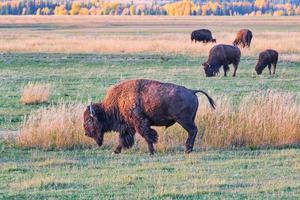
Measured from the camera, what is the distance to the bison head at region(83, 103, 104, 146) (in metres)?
15.2

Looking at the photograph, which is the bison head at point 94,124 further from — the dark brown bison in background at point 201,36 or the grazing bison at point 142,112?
the dark brown bison in background at point 201,36

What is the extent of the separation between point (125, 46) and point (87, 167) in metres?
38.0

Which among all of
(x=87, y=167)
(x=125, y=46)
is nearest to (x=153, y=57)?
(x=125, y=46)

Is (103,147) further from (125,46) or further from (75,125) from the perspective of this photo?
(125,46)

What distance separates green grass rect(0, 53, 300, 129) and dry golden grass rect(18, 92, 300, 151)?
108 inches

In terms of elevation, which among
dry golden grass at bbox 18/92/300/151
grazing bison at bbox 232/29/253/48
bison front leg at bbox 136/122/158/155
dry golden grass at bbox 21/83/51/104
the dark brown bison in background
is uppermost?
bison front leg at bbox 136/122/158/155

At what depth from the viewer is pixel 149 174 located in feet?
41.0

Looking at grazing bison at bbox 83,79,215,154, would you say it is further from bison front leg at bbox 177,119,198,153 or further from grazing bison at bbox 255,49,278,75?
grazing bison at bbox 255,49,278,75

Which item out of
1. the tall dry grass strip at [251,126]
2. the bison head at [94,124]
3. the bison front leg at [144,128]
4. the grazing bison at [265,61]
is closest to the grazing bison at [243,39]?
the grazing bison at [265,61]

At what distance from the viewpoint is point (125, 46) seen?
50906 mm

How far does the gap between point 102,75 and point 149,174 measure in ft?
67.5

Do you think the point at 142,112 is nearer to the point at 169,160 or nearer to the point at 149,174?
the point at 169,160

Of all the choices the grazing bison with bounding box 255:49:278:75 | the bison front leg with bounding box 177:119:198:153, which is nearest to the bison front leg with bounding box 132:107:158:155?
the bison front leg with bounding box 177:119:198:153

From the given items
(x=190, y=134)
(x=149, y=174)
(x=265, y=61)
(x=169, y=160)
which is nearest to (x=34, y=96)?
(x=190, y=134)
